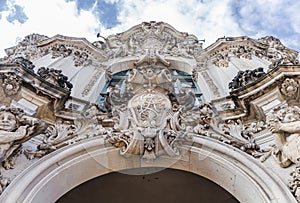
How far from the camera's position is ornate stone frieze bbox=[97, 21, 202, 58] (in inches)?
572

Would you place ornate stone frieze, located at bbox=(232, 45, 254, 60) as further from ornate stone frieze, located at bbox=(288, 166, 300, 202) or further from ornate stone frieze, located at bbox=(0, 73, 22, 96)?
ornate stone frieze, located at bbox=(0, 73, 22, 96)

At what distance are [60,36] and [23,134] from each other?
324 inches

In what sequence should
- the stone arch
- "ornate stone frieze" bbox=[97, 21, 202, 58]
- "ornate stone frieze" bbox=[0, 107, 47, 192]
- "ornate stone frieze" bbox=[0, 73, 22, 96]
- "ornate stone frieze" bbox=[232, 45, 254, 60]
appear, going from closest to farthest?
the stone arch < "ornate stone frieze" bbox=[0, 107, 47, 192] < "ornate stone frieze" bbox=[0, 73, 22, 96] < "ornate stone frieze" bbox=[232, 45, 254, 60] < "ornate stone frieze" bbox=[97, 21, 202, 58]

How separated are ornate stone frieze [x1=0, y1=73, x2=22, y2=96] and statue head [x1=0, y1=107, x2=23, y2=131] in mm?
871

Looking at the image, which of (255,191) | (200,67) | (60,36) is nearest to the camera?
(255,191)

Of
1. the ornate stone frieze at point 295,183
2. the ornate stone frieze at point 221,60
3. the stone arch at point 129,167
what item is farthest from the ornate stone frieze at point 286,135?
the ornate stone frieze at point 221,60

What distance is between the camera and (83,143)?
7305mm

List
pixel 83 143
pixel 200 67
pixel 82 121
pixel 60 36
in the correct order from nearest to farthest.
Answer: pixel 83 143 < pixel 82 121 < pixel 200 67 < pixel 60 36

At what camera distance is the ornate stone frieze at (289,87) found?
7.80 metres

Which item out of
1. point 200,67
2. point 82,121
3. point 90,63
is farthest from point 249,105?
point 90,63

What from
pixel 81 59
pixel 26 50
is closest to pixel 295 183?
pixel 81 59

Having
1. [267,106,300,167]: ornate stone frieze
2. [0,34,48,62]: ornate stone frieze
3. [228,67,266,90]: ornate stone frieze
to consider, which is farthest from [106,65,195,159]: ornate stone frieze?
[0,34,48,62]: ornate stone frieze

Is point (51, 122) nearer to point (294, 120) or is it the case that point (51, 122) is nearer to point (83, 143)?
point (83, 143)

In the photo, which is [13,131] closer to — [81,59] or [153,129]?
[153,129]
